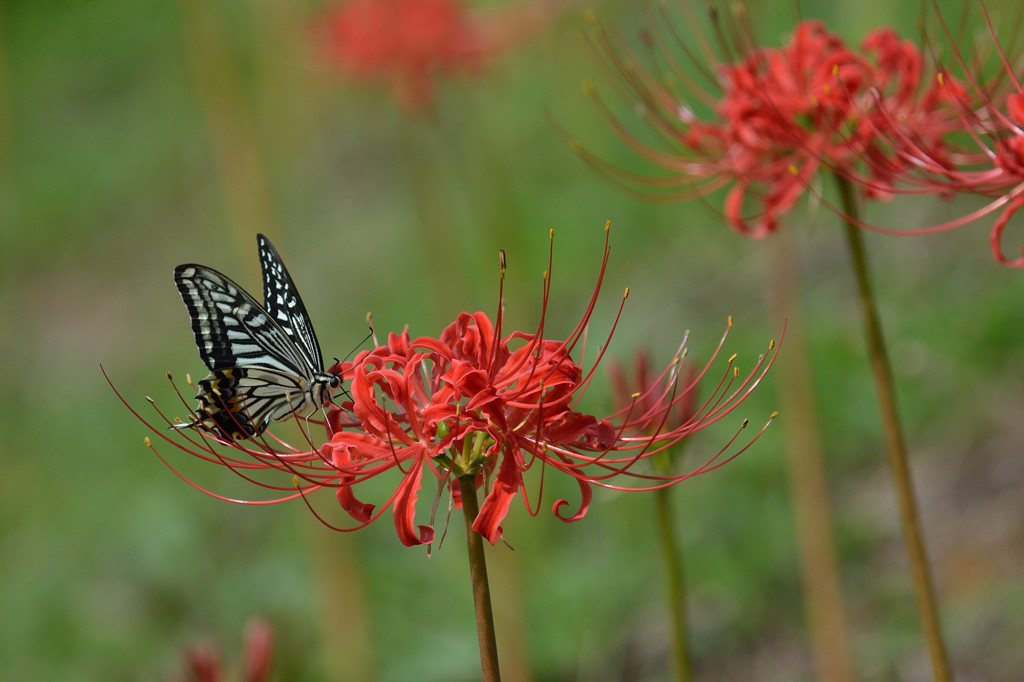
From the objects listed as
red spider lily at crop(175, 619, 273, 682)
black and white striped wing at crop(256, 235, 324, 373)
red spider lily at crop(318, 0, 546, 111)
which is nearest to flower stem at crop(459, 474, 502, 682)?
red spider lily at crop(175, 619, 273, 682)

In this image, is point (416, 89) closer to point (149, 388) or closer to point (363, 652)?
point (363, 652)

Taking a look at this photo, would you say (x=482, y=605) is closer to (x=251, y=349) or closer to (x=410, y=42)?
(x=251, y=349)

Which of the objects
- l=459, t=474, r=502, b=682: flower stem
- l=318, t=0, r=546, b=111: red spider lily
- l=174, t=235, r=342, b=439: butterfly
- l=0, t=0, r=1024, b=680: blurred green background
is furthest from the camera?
l=318, t=0, r=546, b=111: red spider lily

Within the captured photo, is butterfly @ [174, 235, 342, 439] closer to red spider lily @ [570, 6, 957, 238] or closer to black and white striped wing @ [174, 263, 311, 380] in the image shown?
black and white striped wing @ [174, 263, 311, 380]

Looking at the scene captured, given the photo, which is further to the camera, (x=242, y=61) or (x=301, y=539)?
(x=242, y=61)

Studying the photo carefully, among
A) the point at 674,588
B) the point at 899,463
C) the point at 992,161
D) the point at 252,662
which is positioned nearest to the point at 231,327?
the point at 252,662

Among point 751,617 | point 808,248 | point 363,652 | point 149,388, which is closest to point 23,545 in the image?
point 149,388
